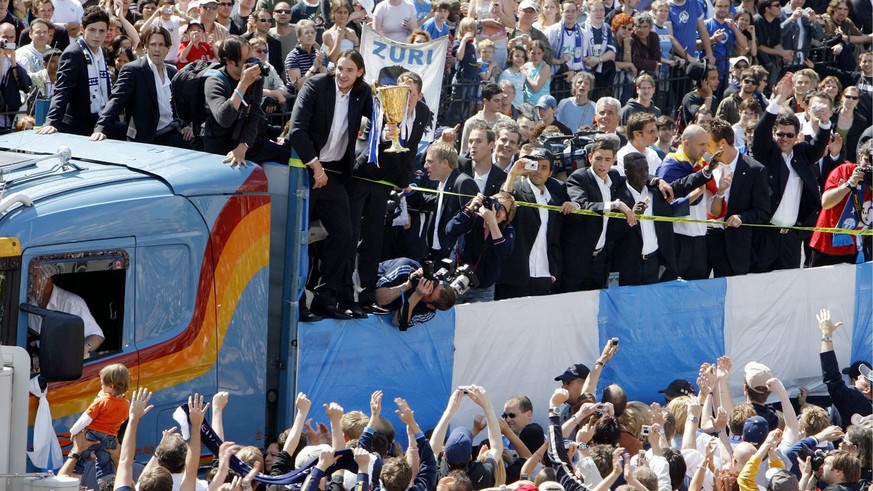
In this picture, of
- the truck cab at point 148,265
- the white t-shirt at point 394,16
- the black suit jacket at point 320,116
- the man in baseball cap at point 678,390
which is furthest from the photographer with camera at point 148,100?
the white t-shirt at point 394,16

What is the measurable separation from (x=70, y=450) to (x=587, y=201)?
16.6ft

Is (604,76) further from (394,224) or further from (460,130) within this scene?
(394,224)

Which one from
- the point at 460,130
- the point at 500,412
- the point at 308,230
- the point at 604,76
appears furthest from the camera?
the point at 604,76

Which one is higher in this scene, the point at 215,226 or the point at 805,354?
the point at 215,226

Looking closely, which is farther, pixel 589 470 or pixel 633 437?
pixel 633 437

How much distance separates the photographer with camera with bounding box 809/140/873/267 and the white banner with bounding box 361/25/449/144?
3.71 meters

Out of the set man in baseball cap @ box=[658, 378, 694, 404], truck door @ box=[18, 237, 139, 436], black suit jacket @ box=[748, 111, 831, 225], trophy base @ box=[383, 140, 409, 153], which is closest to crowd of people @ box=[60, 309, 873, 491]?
truck door @ box=[18, 237, 139, 436]

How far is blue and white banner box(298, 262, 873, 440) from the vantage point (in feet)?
34.1

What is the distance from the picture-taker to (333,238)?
10.3 meters

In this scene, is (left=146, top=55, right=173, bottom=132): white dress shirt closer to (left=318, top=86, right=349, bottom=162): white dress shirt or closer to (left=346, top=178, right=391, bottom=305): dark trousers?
(left=318, top=86, right=349, bottom=162): white dress shirt

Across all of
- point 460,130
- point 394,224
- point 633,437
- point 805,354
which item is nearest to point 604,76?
point 460,130

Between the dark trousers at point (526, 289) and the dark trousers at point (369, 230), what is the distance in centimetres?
139

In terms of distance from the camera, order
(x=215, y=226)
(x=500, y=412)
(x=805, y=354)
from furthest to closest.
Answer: (x=805, y=354), (x=500, y=412), (x=215, y=226)

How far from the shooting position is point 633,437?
10141 millimetres
